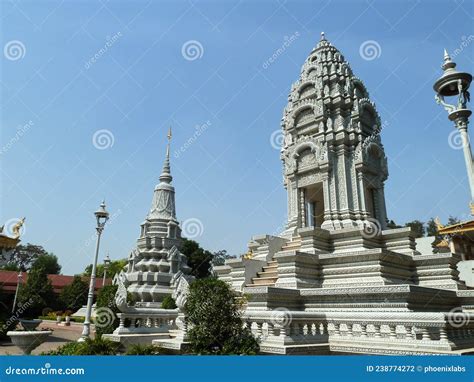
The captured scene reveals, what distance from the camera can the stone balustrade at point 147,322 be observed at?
508 inches

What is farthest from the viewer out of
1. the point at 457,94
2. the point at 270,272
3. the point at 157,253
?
the point at 157,253

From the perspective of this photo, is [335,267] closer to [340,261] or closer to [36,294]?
[340,261]

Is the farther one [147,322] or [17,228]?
[17,228]

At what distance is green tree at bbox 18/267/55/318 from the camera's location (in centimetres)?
3650

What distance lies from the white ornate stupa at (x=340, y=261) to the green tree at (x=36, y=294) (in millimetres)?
26421

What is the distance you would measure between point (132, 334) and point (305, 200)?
14.0 metres

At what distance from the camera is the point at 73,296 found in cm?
4294

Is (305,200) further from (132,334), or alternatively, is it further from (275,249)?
(132,334)

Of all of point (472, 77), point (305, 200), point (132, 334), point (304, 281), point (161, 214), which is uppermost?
point (161, 214)

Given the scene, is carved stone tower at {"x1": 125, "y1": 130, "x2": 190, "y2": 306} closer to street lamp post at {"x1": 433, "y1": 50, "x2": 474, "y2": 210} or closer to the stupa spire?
the stupa spire

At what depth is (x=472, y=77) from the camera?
26.8 feet

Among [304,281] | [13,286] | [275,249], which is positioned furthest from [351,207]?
[13,286]

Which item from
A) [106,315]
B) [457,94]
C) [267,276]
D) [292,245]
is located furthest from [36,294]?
[457,94]

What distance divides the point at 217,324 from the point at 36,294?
36.6m
